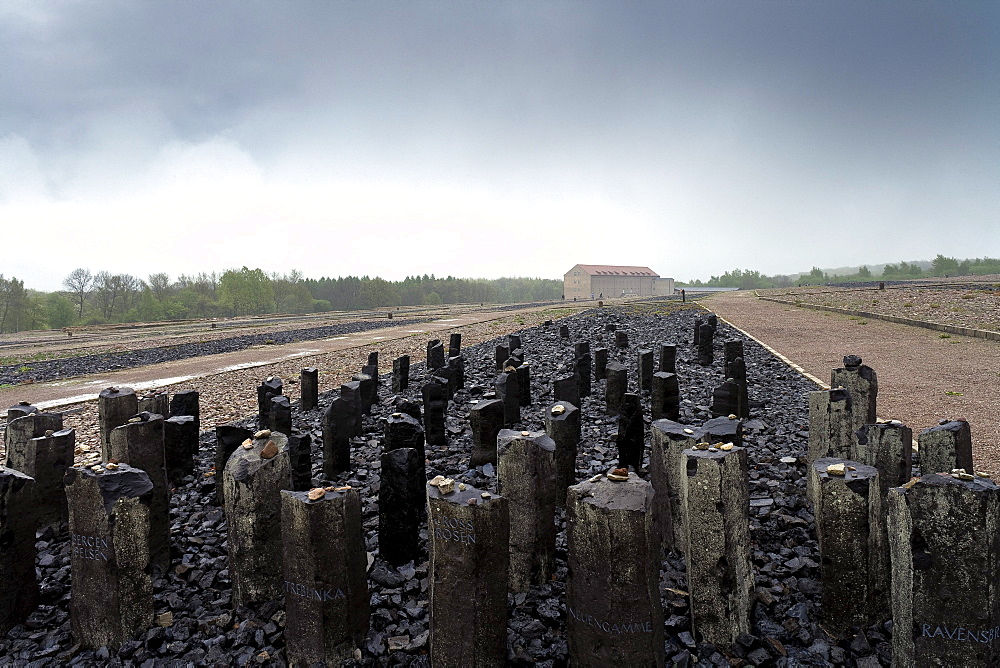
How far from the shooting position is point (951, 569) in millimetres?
2631

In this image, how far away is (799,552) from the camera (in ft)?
13.7

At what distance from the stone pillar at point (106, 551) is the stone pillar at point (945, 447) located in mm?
5986

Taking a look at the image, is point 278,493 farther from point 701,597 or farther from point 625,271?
point 625,271

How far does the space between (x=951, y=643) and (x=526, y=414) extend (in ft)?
23.4

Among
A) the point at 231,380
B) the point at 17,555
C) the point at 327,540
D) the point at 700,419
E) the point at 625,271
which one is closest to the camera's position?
the point at 327,540

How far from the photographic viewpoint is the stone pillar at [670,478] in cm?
440

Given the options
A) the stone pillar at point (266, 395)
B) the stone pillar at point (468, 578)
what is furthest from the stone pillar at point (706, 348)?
the stone pillar at point (468, 578)

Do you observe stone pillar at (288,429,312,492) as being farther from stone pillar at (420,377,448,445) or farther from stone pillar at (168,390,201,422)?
stone pillar at (168,390,201,422)

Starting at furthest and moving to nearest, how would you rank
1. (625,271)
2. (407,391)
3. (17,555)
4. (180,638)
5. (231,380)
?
1. (625,271)
2. (231,380)
3. (407,391)
4. (17,555)
5. (180,638)

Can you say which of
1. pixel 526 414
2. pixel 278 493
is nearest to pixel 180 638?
A: pixel 278 493

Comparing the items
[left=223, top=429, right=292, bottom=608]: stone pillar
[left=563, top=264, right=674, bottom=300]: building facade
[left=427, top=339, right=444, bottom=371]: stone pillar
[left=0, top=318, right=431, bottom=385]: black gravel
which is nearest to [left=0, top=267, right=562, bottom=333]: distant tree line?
[left=563, top=264, right=674, bottom=300]: building facade

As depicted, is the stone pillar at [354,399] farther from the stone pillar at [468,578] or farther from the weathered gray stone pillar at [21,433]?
the stone pillar at [468,578]

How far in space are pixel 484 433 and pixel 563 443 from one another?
144 centimetres

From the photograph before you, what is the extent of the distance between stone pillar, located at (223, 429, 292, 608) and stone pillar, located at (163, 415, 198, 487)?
3360 millimetres
